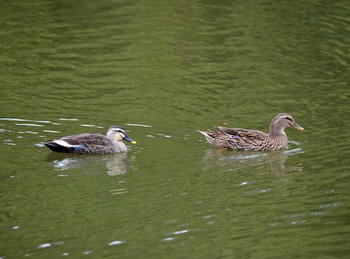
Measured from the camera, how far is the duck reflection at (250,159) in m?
13.5

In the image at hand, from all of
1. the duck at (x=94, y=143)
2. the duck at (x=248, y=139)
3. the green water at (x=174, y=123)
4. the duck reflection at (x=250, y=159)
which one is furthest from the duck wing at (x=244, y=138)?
the duck at (x=94, y=143)

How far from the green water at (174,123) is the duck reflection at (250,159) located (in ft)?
0.17

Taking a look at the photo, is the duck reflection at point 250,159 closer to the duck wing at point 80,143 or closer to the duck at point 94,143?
the duck at point 94,143

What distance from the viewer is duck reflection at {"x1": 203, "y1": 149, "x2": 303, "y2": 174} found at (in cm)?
Result: 1347

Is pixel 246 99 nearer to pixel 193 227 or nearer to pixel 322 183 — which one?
pixel 322 183

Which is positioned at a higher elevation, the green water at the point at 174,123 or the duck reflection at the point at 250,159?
the green water at the point at 174,123

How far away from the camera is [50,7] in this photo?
22.9 m

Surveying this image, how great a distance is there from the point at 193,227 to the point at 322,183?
2.52 meters

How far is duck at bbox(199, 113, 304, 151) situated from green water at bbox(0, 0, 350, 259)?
0.19 m

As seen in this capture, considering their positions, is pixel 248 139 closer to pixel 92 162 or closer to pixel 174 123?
pixel 174 123

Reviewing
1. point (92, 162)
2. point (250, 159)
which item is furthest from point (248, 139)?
point (92, 162)

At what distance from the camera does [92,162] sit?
1383 cm

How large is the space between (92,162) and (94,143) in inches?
19.0

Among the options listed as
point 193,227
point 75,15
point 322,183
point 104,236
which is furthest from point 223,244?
point 75,15
